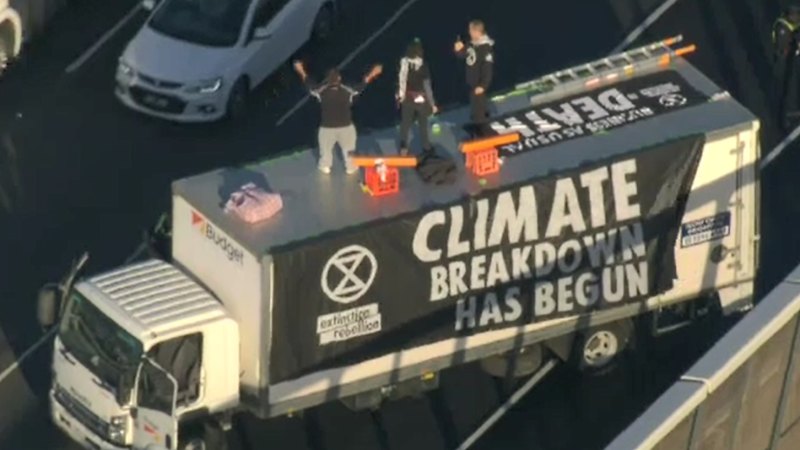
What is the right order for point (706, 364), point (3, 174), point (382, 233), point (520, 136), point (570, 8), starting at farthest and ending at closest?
point (570, 8) → point (3, 174) → point (520, 136) → point (382, 233) → point (706, 364)

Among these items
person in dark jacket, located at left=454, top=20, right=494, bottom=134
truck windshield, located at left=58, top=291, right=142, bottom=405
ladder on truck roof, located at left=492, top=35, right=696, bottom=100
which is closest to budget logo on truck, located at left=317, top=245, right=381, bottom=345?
truck windshield, located at left=58, top=291, right=142, bottom=405


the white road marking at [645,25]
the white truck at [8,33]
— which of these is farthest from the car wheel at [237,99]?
the white road marking at [645,25]

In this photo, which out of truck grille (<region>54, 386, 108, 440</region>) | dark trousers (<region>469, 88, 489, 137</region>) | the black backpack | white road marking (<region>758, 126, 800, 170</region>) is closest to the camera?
truck grille (<region>54, 386, 108, 440</region>)

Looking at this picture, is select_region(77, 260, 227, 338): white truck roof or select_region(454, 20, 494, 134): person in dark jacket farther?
select_region(454, 20, 494, 134): person in dark jacket

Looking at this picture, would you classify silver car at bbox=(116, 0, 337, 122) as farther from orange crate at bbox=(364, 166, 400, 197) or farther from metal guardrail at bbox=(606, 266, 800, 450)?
metal guardrail at bbox=(606, 266, 800, 450)

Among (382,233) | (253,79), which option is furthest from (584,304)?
(253,79)

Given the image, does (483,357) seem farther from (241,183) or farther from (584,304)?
(241,183)
